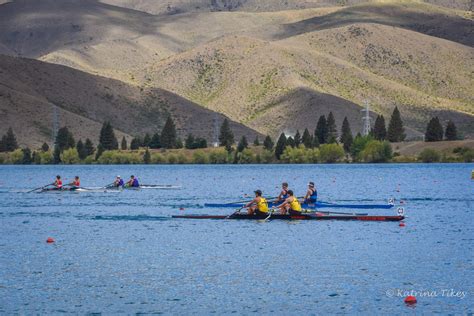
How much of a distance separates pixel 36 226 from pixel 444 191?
56.2 m

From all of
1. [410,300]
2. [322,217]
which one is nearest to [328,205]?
[322,217]

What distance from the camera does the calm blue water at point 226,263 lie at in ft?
138

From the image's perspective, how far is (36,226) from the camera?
72500 mm

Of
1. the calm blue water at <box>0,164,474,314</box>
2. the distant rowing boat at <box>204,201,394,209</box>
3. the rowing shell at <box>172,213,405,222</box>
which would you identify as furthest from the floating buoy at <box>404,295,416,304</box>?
the distant rowing boat at <box>204,201,394,209</box>

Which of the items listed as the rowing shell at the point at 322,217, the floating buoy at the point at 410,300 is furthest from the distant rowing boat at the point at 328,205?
the floating buoy at the point at 410,300

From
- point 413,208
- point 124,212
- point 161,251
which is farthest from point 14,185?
point 161,251

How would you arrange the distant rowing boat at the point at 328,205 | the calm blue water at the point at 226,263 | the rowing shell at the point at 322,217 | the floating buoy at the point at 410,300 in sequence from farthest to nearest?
1. the distant rowing boat at the point at 328,205
2. the rowing shell at the point at 322,217
3. the calm blue water at the point at 226,263
4. the floating buoy at the point at 410,300

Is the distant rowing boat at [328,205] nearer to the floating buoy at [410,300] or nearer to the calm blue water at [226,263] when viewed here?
the calm blue water at [226,263]

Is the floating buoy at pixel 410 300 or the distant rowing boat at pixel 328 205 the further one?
the distant rowing boat at pixel 328 205

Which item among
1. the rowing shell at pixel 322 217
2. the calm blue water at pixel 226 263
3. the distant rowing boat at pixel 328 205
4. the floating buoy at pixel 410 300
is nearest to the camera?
the floating buoy at pixel 410 300

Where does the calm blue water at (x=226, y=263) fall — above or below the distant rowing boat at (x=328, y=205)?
below

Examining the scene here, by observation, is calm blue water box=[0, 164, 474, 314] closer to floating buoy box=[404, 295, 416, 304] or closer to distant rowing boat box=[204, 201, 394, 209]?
floating buoy box=[404, 295, 416, 304]

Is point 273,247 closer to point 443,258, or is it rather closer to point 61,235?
point 443,258

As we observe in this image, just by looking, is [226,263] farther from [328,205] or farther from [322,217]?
[328,205]
